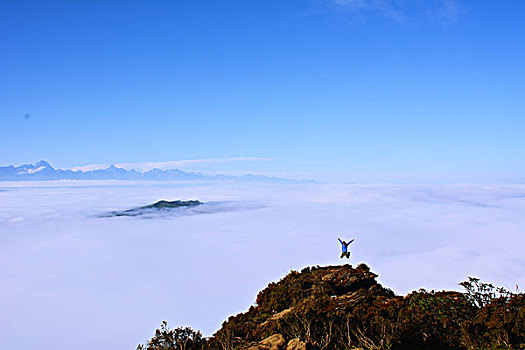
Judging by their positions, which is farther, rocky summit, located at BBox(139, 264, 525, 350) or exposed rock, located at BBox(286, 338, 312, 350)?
rocky summit, located at BBox(139, 264, 525, 350)

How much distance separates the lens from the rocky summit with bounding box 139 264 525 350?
16.8 metres

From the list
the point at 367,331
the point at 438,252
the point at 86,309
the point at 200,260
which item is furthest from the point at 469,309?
the point at 200,260

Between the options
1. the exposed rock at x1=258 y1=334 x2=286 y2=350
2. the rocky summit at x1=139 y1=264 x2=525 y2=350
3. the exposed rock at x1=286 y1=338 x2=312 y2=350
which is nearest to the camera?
the exposed rock at x1=286 y1=338 x2=312 y2=350

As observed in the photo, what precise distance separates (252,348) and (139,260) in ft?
496

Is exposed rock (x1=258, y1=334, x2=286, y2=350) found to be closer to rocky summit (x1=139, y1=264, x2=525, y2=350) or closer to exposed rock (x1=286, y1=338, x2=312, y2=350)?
rocky summit (x1=139, y1=264, x2=525, y2=350)

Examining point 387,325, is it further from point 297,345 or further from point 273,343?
point 273,343

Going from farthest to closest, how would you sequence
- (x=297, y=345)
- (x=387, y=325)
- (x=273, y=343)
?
(x=387, y=325) < (x=273, y=343) < (x=297, y=345)

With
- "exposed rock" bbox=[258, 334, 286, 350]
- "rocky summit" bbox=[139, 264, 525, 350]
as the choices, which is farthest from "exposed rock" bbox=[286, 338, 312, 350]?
"exposed rock" bbox=[258, 334, 286, 350]

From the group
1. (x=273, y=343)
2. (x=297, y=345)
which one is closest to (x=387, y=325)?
(x=297, y=345)

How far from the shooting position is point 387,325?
17.2m

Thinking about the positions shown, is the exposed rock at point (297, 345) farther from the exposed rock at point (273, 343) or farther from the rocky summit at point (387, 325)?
the exposed rock at point (273, 343)

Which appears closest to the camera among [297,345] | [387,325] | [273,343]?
[297,345]

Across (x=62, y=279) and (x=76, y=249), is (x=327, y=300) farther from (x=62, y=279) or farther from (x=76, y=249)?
(x=76, y=249)

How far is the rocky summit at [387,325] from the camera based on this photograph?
A: 16766 mm
